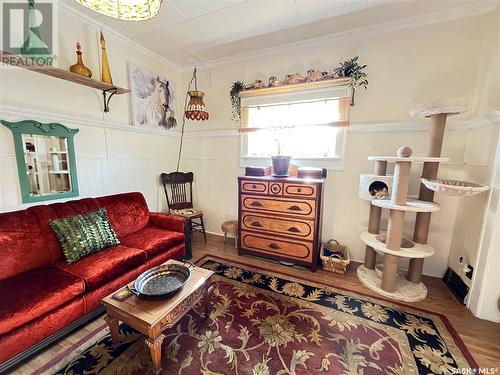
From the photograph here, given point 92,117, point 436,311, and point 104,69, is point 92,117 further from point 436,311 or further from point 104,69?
point 436,311

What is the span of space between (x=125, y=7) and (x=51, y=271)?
195 centimetres

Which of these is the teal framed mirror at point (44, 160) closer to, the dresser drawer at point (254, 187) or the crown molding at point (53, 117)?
the crown molding at point (53, 117)

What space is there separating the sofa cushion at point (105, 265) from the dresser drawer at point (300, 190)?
5.38 ft

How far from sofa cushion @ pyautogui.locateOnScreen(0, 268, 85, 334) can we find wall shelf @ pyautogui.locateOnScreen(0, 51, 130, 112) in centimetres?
169

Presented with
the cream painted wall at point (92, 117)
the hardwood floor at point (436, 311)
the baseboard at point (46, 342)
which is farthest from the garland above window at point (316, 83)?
the baseboard at point (46, 342)

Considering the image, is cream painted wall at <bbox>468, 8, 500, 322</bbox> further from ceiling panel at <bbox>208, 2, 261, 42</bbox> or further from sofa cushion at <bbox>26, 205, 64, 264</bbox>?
sofa cushion at <bbox>26, 205, 64, 264</bbox>

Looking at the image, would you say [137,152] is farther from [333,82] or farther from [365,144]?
[365,144]

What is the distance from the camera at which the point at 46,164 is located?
202 centimetres

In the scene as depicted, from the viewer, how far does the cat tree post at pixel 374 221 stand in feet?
7.28

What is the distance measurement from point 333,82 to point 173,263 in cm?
253

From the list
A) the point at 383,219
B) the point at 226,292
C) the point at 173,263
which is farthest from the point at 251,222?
the point at 383,219

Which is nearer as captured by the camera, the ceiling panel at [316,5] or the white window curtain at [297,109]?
the ceiling panel at [316,5]

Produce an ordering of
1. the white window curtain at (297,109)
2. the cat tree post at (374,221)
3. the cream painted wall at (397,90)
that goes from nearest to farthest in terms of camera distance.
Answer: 1. the cream painted wall at (397,90)
2. the cat tree post at (374,221)
3. the white window curtain at (297,109)

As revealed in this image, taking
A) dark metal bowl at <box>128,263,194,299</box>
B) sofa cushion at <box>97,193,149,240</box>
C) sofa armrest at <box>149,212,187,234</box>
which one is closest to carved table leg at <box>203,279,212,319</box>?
dark metal bowl at <box>128,263,194,299</box>
